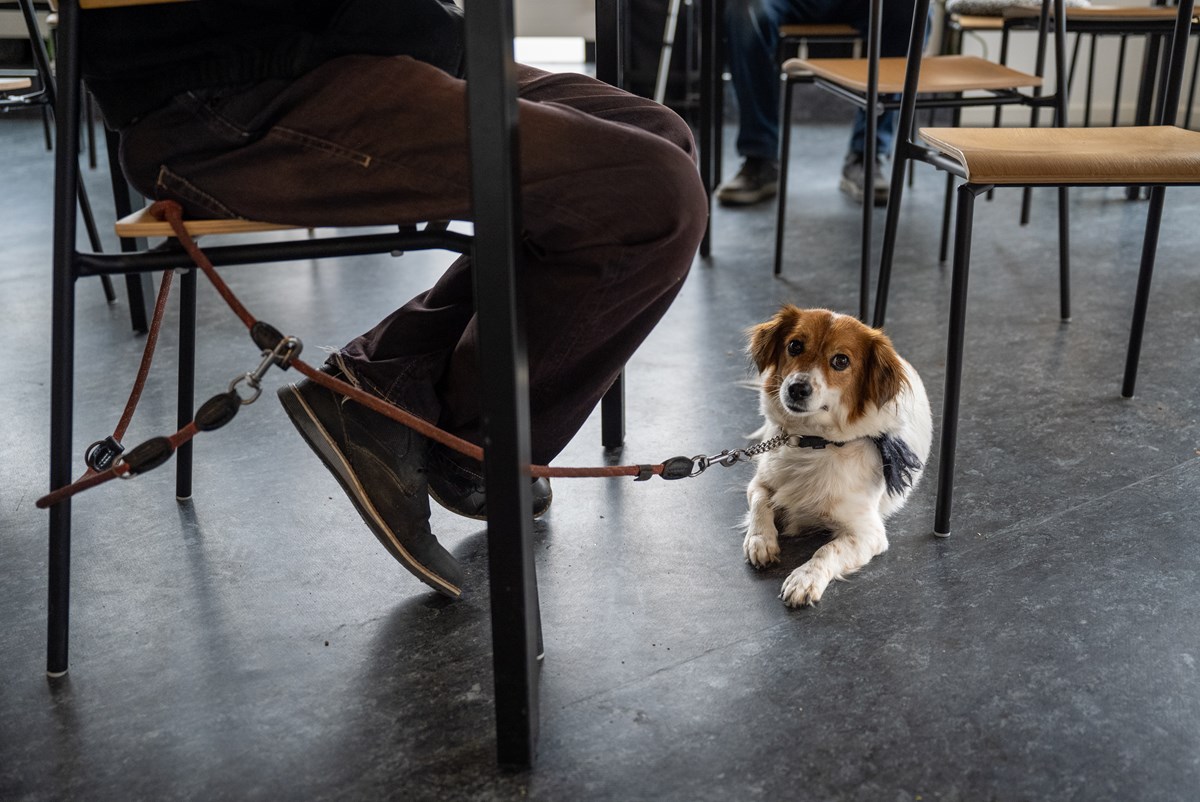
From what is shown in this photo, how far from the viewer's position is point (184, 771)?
3.84ft

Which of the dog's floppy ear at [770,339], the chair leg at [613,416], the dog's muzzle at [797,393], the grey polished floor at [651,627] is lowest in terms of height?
Answer: the grey polished floor at [651,627]

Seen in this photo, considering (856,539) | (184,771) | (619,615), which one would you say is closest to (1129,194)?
(856,539)

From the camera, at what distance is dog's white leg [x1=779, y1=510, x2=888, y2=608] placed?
1.52 m

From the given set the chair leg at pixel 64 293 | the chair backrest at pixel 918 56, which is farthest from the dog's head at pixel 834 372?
the chair leg at pixel 64 293

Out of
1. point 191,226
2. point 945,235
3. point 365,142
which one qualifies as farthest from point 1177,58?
point 191,226

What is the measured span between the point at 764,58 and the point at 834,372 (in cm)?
249

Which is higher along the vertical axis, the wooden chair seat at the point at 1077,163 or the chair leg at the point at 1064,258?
the wooden chair seat at the point at 1077,163

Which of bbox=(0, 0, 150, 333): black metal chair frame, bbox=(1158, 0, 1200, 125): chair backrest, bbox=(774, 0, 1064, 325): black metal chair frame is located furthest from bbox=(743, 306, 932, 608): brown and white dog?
bbox=(0, 0, 150, 333): black metal chair frame

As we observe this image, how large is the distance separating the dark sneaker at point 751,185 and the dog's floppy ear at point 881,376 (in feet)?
7.40

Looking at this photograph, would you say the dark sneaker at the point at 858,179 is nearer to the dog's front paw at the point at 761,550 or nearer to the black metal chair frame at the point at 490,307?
the dog's front paw at the point at 761,550

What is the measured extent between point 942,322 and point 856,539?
1204 mm

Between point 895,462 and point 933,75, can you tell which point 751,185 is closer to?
point 933,75

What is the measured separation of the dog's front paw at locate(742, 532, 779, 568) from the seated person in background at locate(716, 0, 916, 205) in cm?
240

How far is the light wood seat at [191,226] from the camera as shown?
47.0 inches
